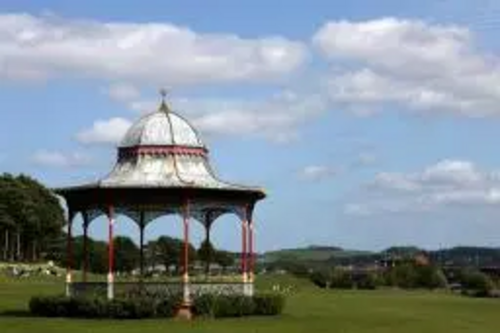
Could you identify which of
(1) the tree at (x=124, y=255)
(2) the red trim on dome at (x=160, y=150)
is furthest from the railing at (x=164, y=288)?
(1) the tree at (x=124, y=255)

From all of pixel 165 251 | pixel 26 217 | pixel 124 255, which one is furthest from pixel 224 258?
pixel 26 217

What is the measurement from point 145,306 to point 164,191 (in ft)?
15.6

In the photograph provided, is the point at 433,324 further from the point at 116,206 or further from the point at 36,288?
the point at 36,288

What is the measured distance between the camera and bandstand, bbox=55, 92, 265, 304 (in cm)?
4566

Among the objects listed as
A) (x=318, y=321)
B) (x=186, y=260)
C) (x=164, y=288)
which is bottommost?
(x=318, y=321)

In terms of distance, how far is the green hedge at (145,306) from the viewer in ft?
144

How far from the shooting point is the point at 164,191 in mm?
45719

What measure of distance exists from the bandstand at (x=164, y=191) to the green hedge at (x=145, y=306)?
63 cm

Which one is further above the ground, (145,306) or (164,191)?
(164,191)

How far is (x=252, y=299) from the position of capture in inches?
1813

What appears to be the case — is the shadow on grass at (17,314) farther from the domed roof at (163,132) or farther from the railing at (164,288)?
the domed roof at (163,132)

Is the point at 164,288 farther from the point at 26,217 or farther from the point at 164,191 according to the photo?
the point at 26,217

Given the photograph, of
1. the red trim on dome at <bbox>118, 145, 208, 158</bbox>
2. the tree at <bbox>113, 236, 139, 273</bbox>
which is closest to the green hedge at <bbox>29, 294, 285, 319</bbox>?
the red trim on dome at <bbox>118, 145, 208, 158</bbox>

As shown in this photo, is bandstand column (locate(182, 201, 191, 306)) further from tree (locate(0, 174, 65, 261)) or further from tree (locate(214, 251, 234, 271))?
tree (locate(0, 174, 65, 261))
